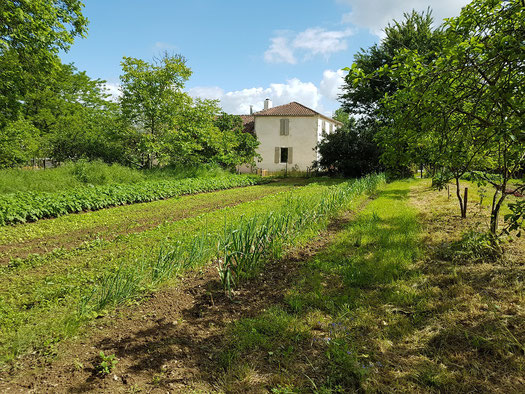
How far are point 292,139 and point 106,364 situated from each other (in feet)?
101

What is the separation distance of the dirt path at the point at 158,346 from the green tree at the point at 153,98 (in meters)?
13.8

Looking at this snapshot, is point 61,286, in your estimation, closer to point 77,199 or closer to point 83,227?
point 83,227

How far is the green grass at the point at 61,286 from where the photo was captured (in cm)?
275

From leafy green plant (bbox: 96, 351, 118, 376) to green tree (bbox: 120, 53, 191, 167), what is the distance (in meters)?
14.7

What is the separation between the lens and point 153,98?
53.6 feet

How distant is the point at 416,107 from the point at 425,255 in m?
2.77

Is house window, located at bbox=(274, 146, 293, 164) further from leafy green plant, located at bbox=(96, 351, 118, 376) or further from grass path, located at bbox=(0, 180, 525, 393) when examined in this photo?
leafy green plant, located at bbox=(96, 351, 118, 376)

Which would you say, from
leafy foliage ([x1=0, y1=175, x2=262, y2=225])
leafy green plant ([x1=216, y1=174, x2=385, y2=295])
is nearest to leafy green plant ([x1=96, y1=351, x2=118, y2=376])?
leafy green plant ([x1=216, y1=174, x2=385, y2=295])

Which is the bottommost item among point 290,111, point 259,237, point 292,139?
point 259,237

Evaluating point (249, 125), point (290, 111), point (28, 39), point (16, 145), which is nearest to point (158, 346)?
point (28, 39)

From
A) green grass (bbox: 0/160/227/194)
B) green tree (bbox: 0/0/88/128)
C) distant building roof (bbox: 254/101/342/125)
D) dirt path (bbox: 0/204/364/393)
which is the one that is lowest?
dirt path (bbox: 0/204/364/393)

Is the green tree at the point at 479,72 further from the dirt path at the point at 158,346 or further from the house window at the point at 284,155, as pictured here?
the house window at the point at 284,155

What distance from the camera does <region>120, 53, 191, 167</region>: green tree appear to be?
52.8 ft

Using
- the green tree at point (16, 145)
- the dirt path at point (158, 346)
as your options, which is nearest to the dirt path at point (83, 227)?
the dirt path at point (158, 346)
